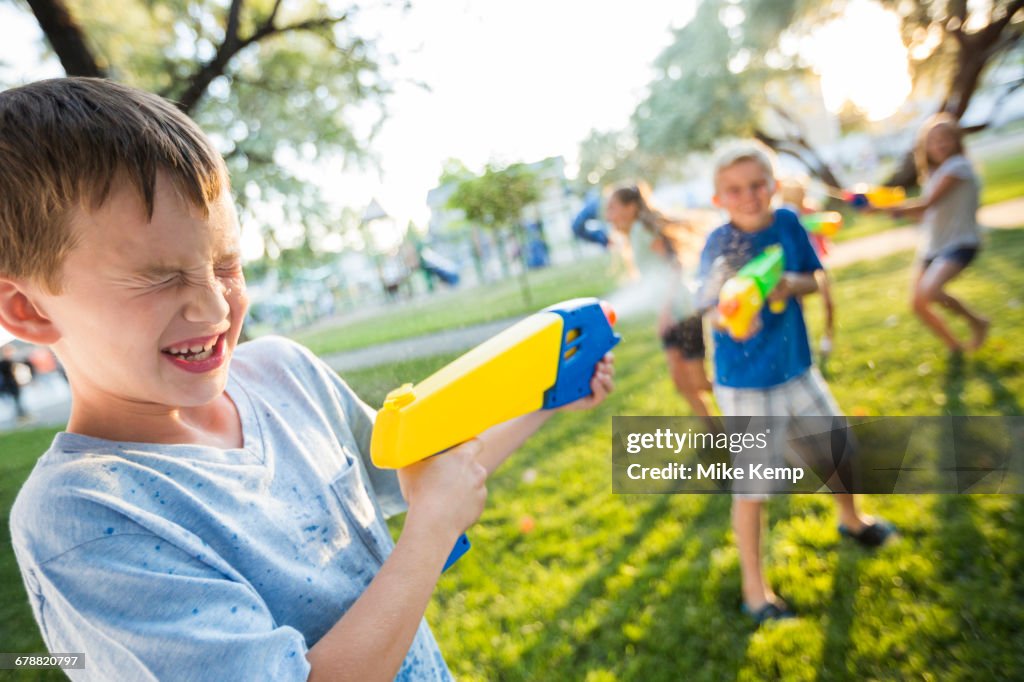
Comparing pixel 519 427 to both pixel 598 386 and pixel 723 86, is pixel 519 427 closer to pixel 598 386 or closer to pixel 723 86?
pixel 598 386

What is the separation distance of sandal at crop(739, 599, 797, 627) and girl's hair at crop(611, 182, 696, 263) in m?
1.96

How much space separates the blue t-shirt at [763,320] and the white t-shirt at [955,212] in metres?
2.92

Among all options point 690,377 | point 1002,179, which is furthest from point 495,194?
point 1002,179

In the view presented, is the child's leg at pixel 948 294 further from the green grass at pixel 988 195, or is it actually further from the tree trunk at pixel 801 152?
the green grass at pixel 988 195

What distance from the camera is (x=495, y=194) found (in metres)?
1.81

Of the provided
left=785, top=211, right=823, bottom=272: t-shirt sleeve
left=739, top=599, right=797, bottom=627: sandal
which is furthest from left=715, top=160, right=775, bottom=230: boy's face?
left=739, top=599, right=797, bottom=627: sandal

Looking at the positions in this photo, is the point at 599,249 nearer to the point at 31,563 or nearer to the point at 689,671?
the point at 689,671

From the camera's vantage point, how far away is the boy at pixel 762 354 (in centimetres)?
214

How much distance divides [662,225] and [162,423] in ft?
10.3

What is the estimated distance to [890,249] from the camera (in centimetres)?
938

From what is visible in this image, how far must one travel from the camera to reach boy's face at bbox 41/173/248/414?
2.14ft

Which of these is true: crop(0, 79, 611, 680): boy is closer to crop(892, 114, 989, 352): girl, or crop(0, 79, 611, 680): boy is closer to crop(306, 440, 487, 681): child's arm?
crop(306, 440, 487, 681): child's arm

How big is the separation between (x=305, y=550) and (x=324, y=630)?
4.8 inches

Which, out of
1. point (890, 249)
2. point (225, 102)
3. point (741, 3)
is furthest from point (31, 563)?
point (890, 249)
